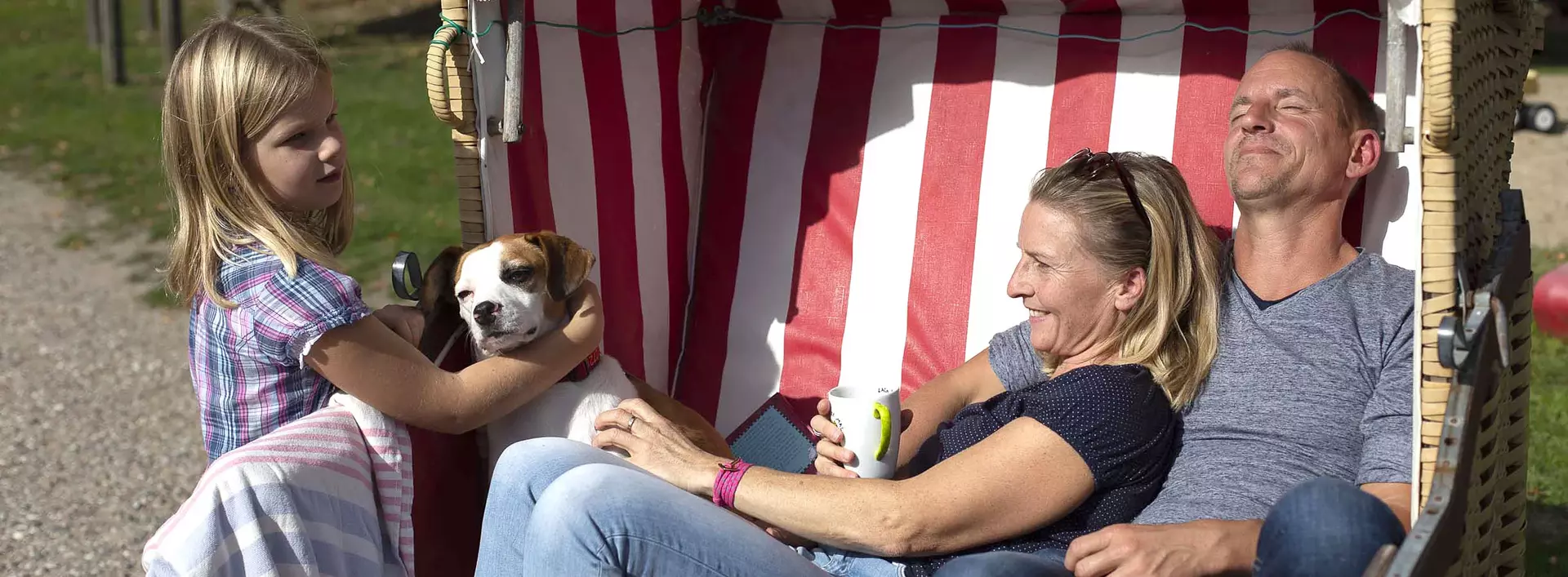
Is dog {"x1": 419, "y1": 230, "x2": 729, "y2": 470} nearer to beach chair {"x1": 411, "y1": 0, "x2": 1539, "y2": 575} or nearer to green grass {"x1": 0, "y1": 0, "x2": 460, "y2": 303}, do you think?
beach chair {"x1": 411, "y1": 0, "x2": 1539, "y2": 575}

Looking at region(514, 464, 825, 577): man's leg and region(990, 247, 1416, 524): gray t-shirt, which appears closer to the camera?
region(514, 464, 825, 577): man's leg

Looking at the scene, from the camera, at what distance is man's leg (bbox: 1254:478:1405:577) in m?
1.79

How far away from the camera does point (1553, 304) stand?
5.34 m

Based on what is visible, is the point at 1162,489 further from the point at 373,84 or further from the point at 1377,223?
the point at 373,84

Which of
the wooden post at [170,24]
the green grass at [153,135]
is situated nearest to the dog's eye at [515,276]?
the green grass at [153,135]

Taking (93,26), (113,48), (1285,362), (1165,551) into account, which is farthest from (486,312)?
(93,26)

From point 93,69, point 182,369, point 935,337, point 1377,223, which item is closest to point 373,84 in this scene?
point 93,69

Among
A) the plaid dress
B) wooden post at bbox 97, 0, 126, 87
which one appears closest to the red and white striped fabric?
the plaid dress

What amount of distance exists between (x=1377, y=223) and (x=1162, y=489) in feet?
2.98

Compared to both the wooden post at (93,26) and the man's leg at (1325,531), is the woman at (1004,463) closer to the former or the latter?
the man's leg at (1325,531)

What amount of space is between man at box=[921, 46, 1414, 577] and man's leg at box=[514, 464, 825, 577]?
0.33 meters

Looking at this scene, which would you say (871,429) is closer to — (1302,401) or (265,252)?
(1302,401)

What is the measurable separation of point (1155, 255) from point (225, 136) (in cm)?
164

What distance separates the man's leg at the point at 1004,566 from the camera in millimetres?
1964
